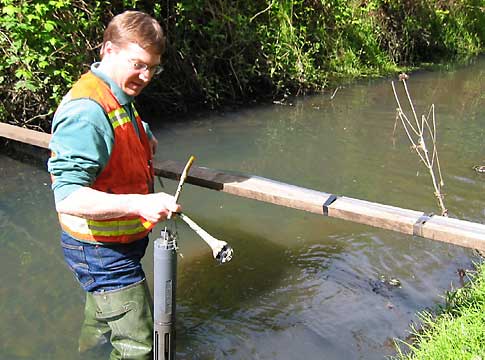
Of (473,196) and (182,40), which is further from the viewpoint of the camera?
(182,40)

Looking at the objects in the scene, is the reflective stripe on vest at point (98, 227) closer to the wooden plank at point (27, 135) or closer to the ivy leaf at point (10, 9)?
the wooden plank at point (27, 135)

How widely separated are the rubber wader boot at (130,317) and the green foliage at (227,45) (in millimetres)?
4296

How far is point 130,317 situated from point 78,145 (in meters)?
0.89

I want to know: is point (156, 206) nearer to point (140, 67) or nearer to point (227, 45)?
point (140, 67)

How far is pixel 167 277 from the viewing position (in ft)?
8.11

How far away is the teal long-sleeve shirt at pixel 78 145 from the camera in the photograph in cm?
235

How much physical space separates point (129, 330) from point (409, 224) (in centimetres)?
155

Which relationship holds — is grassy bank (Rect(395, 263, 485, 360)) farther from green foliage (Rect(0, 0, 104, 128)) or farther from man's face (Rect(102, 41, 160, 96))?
green foliage (Rect(0, 0, 104, 128))

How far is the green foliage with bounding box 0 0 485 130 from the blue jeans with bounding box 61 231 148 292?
4161mm

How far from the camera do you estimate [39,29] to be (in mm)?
6371

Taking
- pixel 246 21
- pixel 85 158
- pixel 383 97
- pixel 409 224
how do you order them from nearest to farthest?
pixel 85 158 → pixel 409 224 → pixel 246 21 → pixel 383 97

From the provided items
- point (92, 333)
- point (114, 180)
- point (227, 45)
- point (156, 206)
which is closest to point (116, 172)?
point (114, 180)

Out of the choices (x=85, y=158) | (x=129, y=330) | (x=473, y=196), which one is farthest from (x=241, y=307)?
(x=473, y=196)

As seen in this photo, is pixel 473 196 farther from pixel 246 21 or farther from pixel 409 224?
pixel 246 21
